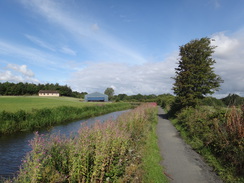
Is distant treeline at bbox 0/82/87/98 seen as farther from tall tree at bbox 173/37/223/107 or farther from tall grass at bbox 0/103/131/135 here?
tall tree at bbox 173/37/223/107

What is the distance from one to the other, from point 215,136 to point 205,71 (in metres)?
13.0

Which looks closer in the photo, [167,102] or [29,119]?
[29,119]

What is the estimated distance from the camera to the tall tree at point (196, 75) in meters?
18.6

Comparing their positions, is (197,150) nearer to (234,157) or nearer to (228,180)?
(234,157)

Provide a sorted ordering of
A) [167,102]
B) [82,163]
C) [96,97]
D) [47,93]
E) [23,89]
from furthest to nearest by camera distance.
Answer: [47,93] → [23,89] → [96,97] → [167,102] → [82,163]

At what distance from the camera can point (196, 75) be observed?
18250 mm

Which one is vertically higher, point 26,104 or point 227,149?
point 227,149

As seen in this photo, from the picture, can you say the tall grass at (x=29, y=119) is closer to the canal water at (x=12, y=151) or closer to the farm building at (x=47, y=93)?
the canal water at (x=12, y=151)

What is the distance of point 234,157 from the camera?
5930 mm

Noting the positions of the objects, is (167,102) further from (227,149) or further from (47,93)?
(47,93)

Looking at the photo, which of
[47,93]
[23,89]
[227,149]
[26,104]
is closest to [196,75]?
[227,149]

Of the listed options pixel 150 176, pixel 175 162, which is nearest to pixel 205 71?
pixel 175 162

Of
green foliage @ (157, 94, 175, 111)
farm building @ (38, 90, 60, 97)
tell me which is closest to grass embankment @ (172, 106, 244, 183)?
green foliage @ (157, 94, 175, 111)

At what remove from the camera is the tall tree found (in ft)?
60.9
